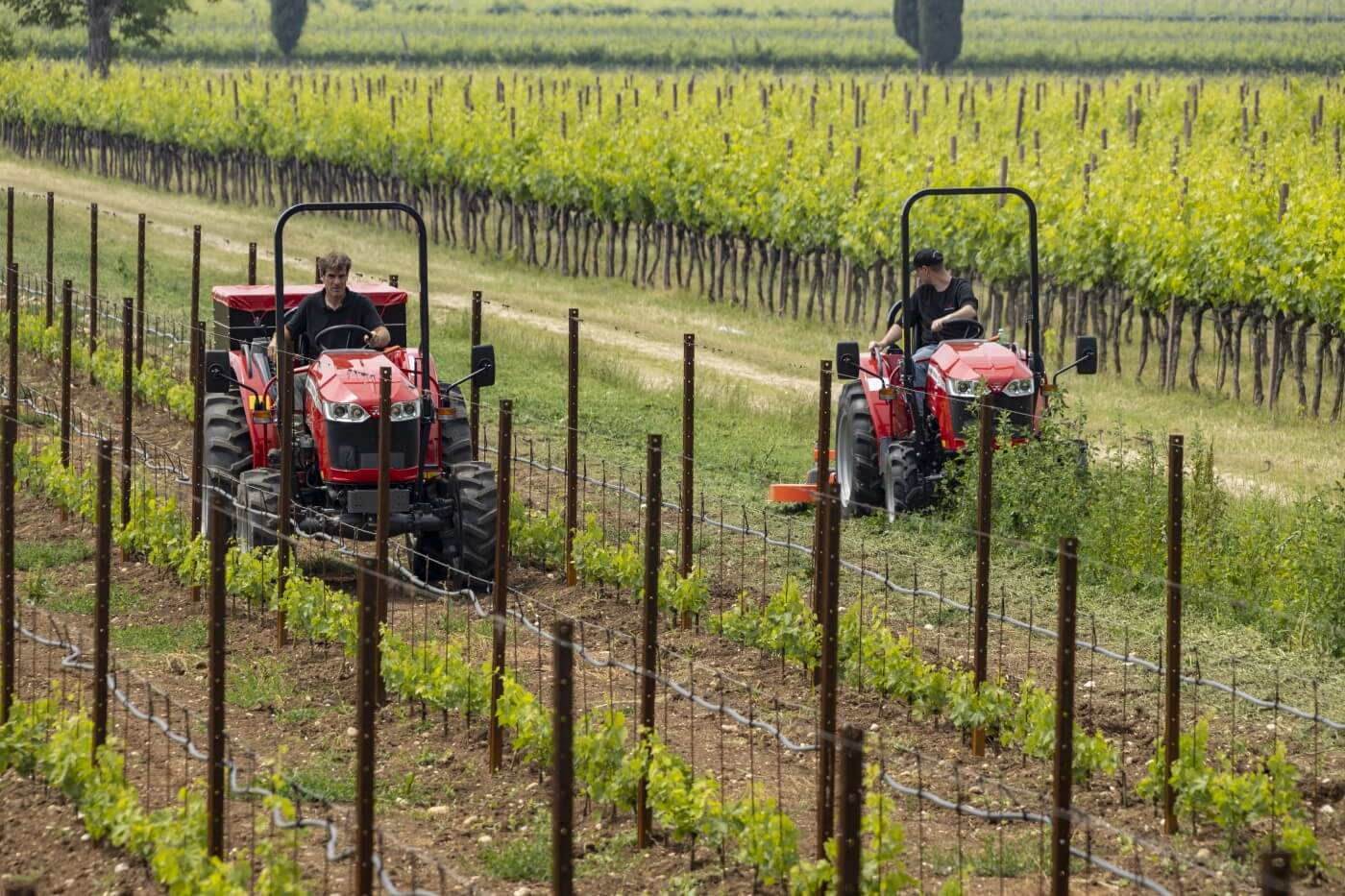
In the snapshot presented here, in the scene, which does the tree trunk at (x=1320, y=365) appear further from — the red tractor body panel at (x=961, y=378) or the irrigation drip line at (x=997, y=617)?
the irrigation drip line at (x=997, y=617)

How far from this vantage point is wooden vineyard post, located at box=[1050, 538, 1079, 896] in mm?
6707

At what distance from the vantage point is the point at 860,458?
43.4 ft

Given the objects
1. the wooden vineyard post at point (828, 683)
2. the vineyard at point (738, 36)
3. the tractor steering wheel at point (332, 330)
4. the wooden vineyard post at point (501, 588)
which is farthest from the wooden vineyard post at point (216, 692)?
the vineyard at point (738, 36)

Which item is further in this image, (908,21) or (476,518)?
(908,21)

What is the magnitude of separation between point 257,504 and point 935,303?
4332 millimetres

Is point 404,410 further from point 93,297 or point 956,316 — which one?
point 93,297

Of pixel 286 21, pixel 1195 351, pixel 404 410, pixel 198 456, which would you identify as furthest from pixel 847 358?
pixel 286 21

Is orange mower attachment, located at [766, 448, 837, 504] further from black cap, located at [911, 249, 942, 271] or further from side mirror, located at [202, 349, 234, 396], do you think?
side mirror, located at [202, 349, 234, 396]

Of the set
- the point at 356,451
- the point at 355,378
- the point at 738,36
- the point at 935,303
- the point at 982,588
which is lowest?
the point at 982,588

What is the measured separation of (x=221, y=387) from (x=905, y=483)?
13.5ft

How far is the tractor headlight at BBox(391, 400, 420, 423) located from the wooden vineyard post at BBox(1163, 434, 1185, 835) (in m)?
4.33

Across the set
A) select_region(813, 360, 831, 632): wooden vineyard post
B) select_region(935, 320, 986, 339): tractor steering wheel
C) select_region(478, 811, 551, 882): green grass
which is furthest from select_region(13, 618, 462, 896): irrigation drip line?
select_region(935, 320, 986, 339): tractor steering wheel

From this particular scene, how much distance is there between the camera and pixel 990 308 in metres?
24.0

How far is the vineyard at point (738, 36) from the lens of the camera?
72.4 m
